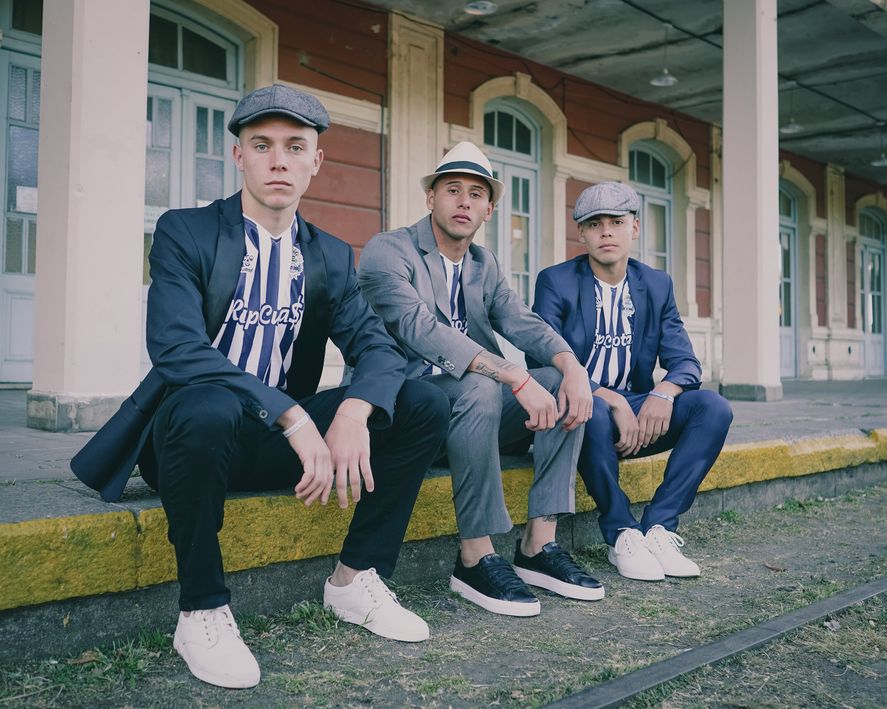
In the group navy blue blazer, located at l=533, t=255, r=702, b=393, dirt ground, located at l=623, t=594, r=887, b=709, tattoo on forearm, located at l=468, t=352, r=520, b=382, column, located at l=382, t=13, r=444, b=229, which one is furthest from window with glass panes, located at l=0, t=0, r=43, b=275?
dirt ground, located at l=623, t=594, r=887, b=709

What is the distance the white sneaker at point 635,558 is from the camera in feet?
10.1

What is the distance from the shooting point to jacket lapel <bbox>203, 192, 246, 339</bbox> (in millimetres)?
2348

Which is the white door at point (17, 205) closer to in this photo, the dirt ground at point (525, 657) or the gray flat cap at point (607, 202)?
the gray flat cap at point (607, 202)

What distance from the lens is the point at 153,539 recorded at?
2215 millimetres

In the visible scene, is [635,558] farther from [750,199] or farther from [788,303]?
[788,303]

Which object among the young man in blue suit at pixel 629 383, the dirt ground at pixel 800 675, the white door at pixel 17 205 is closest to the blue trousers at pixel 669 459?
the young man in blue suit at pixel 629 383

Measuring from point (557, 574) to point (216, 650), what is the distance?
126 centimetres

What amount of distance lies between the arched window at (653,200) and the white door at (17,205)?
7068mm

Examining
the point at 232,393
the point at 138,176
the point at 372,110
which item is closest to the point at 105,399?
the point at 138,176

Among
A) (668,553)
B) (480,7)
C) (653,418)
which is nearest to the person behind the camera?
(668,553)

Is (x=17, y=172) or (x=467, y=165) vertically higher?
(x=17, y=172)

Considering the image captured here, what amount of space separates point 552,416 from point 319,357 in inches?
31.1

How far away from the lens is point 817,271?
14445 millimetres

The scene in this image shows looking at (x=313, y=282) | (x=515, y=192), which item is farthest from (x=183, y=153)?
(x=313, y=282)
